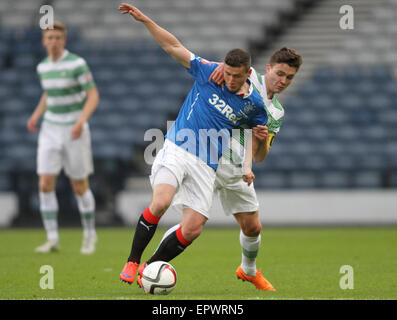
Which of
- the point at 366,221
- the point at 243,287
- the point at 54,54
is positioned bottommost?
the point at 366,221

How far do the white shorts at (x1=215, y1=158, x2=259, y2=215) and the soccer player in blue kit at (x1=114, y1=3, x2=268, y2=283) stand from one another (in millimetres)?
153

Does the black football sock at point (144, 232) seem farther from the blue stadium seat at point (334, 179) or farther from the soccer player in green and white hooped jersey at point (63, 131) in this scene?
the blue stadium seat at point (334, 179)

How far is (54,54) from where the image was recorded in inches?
341

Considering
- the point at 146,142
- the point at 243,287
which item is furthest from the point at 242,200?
the point at 146,142

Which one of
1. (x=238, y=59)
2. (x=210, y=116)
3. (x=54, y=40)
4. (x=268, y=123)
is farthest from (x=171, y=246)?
(x=54, y=40)

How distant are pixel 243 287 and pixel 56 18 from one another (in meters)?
12.9

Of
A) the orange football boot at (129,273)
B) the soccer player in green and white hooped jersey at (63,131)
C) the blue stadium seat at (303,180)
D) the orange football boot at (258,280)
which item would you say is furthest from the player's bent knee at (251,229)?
the blue stadium seat at (303,180)

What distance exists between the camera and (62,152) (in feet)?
28.3

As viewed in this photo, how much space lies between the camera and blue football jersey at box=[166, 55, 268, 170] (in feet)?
18.0

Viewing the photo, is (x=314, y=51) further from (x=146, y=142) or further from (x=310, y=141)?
(x=146, y=142)

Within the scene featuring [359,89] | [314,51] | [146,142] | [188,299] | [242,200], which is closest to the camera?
[188,299]

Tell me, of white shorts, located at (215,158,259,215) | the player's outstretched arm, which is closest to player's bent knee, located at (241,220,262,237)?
white shorts, located at (215,158,259,215)

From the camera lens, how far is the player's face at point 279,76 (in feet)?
18.5

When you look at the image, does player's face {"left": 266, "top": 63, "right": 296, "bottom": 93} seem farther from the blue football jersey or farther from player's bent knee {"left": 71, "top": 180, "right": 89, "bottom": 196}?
player's bent knee {"left": 71, "top": 180, "right": 89, "bottom": 196}
